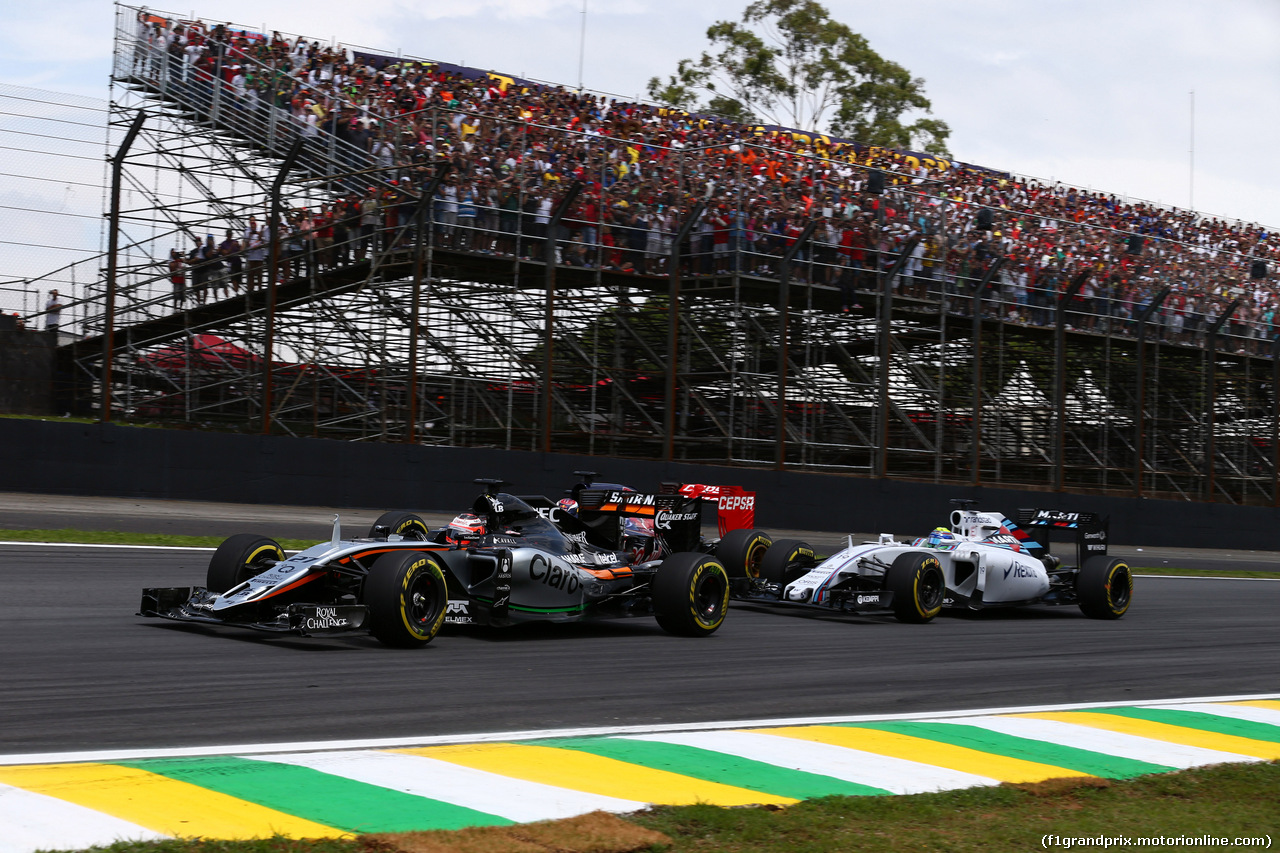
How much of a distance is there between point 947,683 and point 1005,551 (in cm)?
515

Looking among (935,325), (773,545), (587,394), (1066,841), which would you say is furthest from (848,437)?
(1066,841)

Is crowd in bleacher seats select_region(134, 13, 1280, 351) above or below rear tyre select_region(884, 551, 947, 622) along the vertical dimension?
above

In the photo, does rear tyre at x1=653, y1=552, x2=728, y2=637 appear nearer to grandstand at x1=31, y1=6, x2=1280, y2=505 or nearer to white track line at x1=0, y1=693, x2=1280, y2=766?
white track line at x1=0, y1=693, x2=1280, y2=766

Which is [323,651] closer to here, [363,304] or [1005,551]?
[1005,551]

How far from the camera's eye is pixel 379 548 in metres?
9.88

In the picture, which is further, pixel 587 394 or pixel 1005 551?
pixel 587 394

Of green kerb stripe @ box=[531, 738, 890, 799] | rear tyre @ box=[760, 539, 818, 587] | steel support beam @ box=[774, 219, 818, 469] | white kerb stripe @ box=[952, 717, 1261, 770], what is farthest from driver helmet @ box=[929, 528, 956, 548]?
steel support beam @ box=[774, 219, 818, 469]

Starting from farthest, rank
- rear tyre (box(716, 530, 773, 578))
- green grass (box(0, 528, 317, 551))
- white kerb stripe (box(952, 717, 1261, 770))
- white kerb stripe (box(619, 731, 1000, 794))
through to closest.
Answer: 1. green grass (box(0, 528, 317, 551))
2. rear tyre (box(716, 530, 773, 578))
3. white kerb stripe (box(952, 717, 1261, 770))
4. white kerb stripe (box(619, 731, 1000, 794))

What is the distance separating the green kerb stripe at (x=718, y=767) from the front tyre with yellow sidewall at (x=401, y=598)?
2927 mm

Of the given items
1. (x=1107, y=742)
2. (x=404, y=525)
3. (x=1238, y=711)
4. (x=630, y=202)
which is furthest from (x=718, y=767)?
(x=630, y=202)

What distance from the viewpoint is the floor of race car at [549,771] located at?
193 inches

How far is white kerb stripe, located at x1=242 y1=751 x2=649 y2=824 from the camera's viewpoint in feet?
17.4

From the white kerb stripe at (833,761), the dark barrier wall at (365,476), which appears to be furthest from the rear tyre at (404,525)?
the dark barrier wall at (365,476)

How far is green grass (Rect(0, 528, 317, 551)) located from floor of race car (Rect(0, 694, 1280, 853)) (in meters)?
8.75
